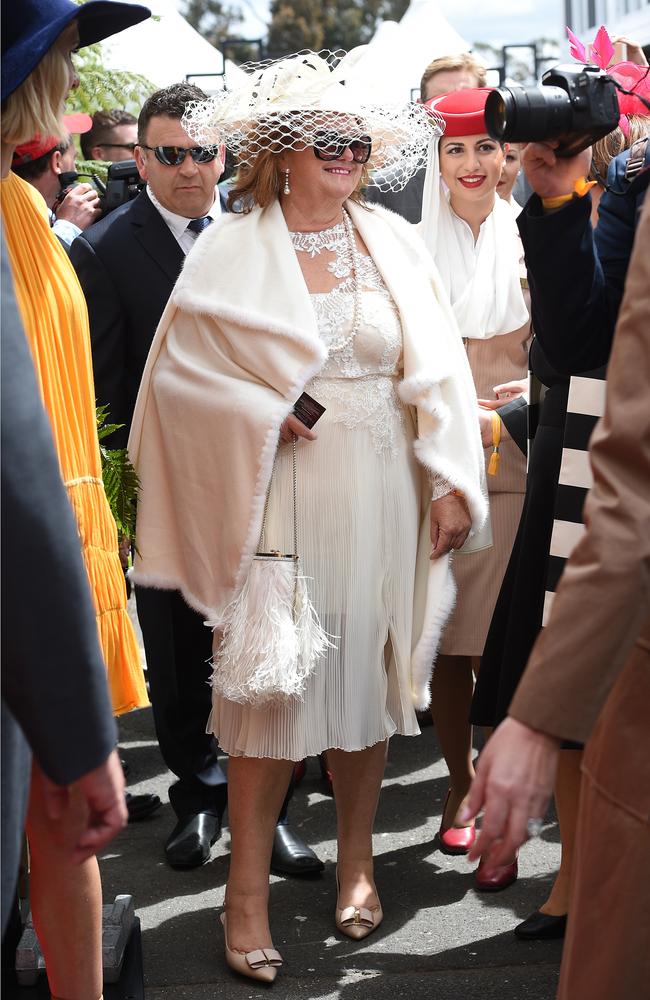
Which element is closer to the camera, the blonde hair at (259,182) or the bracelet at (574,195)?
the bracelet at (574,195)

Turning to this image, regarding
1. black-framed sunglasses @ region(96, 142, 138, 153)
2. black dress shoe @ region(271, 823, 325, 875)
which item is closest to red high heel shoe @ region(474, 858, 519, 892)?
black dress shoe @ region(271, 823, 325, 875)

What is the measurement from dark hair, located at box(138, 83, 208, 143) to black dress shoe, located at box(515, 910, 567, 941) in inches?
103

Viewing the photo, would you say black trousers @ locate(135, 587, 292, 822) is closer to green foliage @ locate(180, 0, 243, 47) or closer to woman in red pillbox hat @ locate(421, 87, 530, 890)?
woman in red pillbox hat @ locate(421, 87, 530, 890)

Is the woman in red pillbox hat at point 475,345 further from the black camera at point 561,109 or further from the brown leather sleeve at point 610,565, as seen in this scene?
the brown leather sleeve at point 610,565

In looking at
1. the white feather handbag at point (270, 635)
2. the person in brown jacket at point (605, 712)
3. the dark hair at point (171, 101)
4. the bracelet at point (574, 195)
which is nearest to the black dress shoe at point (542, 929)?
the white feather handbag at point (270, 635)

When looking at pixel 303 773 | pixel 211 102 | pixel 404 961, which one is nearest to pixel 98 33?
pixel 211 102

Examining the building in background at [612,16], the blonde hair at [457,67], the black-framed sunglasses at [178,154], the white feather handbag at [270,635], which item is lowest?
the white feather handbag at [270,635]

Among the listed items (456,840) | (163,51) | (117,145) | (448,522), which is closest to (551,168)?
(448,522)

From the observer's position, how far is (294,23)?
37938 millimetres

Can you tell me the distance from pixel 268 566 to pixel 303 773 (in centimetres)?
157

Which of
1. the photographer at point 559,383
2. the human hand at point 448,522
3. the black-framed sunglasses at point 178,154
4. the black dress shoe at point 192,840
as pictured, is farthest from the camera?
the black-framed sunglasses at point 178,154

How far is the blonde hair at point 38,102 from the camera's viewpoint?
7.32ft

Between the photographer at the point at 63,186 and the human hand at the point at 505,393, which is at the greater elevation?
the photographer at the point at 63,186

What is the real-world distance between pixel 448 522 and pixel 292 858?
3.80 feet
